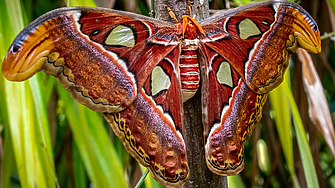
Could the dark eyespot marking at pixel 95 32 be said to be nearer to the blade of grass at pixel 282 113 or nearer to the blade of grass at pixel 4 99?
the blade of grass at pixel 4 99

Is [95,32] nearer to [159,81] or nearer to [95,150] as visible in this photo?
[159,81]

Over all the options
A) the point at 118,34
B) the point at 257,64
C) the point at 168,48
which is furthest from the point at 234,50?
the point at 118,34

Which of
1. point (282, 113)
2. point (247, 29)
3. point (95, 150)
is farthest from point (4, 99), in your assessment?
point (282, 113)

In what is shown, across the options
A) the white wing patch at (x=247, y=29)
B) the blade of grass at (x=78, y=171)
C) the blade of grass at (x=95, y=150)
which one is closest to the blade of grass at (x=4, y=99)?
the blade of grass at (x=95, y=150)

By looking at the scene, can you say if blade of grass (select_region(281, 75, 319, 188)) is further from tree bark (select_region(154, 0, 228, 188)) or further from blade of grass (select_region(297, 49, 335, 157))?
tree bark (select_region(154, 0, 228, 188))

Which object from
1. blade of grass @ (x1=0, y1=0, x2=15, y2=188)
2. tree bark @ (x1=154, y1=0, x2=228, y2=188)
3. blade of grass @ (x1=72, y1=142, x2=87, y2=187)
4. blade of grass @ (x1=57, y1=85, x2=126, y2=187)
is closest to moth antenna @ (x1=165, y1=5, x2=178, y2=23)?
tree bark @ (x1=154, y1=0, x2=228, y2=188)

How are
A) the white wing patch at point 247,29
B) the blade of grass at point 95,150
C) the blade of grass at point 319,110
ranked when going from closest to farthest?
the white wing patch at point 247,29, the blade of grass at point 95,150, the blade of grass at point 319,110
